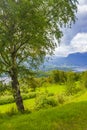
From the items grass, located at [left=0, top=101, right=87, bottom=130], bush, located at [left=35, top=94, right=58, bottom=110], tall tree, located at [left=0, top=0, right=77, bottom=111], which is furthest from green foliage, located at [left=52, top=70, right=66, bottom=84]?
grass, located at [left=0, top=101, right=87, bottom=130]

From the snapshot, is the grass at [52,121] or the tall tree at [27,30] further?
the tall tree at [27,30]

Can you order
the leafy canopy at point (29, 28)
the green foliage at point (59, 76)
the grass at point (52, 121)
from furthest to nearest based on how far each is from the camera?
the green foliage at point (59, 76) → the leafy canopy at point (29, 28) → the grass at point (52, 121)

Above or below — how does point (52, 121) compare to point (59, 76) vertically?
below

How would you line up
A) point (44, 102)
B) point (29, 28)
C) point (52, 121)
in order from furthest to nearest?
1. point (44, 102)
2. point (29, 28)
3. point (52, 121)

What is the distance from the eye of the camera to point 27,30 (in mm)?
27000

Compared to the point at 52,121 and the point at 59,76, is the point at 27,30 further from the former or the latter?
the point at 59,76

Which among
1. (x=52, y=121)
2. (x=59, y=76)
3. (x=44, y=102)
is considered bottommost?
(x=52, y=121)

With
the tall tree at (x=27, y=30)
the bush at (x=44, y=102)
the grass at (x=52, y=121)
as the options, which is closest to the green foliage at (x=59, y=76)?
the bush at (x=44, y=102)

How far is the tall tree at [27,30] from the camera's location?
26.8 m

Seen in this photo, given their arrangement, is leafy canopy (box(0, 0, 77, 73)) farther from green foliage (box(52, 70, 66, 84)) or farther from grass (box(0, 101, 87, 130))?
green foliage (box(52, 70, 66, 84))

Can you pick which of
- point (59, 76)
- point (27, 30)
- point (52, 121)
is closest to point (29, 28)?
point (27, 30)

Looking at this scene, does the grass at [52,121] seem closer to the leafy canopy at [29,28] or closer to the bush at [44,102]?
the leafy canopy at [29,28]

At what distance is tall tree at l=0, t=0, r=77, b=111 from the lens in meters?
26.8

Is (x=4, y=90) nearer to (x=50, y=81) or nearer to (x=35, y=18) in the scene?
(x=35, y=18)
